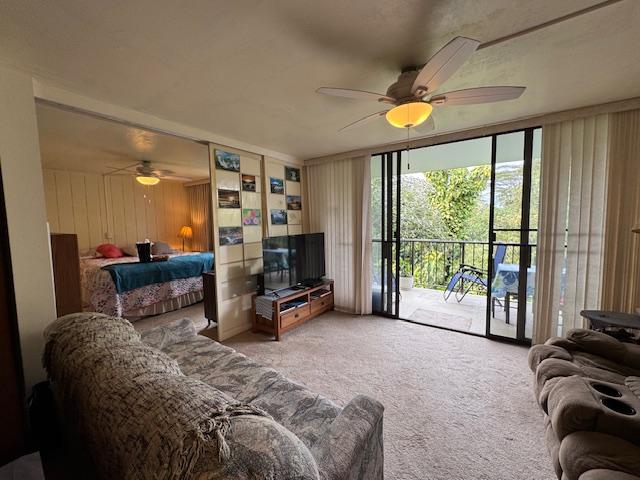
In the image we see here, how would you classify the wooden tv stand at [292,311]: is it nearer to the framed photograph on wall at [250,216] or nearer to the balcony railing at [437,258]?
the framed photograph on wall at [250,216]

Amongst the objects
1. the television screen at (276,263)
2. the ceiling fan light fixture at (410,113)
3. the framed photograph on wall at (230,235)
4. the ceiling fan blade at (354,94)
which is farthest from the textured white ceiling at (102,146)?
the ceiling fan light fixture at (410,113)

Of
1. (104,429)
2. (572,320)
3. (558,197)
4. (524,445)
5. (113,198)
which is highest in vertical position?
(113,198)

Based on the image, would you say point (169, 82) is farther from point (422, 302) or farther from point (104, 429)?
point (422, 302)

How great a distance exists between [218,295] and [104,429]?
2.32m

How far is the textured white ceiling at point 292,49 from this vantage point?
120 cm

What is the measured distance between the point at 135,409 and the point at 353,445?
29.3 inches

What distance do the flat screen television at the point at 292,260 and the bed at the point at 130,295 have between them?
1786mm

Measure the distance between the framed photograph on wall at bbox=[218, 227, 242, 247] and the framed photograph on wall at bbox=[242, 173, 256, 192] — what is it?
53 centimetres

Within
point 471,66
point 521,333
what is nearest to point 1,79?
point 471,66

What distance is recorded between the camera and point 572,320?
249 cm

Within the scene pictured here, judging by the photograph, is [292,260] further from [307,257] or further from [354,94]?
[354,94]

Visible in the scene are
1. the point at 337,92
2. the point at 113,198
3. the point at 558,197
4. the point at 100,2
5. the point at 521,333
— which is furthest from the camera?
the point at 113,198

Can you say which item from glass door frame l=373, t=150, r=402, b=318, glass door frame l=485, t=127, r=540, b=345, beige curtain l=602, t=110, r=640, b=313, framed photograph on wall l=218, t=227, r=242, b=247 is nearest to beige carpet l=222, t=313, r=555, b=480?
glass door frame l=485, t=127, r=540, b=345

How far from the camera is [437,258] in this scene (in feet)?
16.9
